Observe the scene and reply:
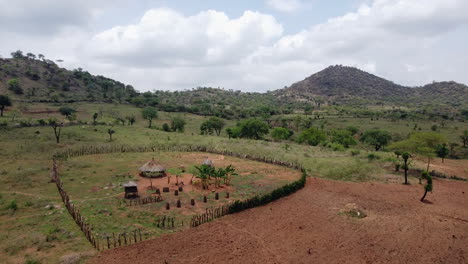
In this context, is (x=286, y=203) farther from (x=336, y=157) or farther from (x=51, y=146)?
(x=51, y=146)

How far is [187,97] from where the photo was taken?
168 metres

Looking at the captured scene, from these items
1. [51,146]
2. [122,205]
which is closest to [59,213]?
[122,205]

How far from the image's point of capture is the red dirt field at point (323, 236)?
1838cm

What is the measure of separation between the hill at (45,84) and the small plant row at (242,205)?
3054 inches

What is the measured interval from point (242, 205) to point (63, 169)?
22891 millimetres

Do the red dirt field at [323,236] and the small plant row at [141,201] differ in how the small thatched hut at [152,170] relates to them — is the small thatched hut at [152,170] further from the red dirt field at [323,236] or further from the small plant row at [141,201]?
the red dirt field at [323,236]

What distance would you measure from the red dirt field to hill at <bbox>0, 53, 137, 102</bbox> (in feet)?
262

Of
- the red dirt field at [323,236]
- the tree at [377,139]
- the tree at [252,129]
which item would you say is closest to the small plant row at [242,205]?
the red dirt field at [323,236]

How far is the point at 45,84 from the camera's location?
99375 millimetres

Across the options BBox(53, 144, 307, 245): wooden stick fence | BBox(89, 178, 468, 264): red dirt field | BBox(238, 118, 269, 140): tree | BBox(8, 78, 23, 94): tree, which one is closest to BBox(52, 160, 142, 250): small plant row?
BBox(53, 144, 307, 245): wooden stick fence

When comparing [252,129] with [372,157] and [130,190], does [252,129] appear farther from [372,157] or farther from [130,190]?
[130,190]

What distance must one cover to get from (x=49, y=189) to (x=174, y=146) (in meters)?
25.1

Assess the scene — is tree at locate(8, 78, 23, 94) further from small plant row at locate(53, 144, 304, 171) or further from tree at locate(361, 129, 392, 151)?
tree at locate(361, 129, 392, 151)

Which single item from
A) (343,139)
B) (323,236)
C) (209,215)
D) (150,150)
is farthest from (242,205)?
(343,139)
